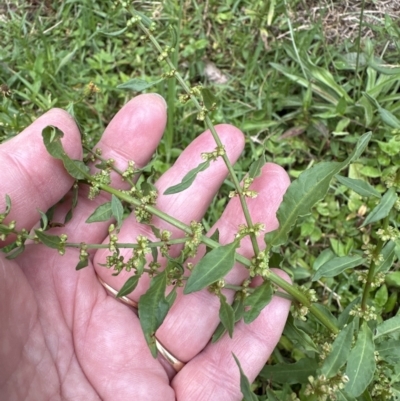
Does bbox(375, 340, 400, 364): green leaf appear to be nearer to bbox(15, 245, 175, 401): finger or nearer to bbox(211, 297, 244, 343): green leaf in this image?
bbox(211, 297, 244, 343): green leaf

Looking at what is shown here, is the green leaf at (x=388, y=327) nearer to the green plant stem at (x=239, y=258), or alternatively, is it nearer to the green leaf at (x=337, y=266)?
the green plant stem at (x=239, y=258)

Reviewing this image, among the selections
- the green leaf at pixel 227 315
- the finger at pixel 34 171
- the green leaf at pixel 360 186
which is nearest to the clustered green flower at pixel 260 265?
the green leaf at pixel 227 315

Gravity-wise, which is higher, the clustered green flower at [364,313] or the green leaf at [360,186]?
the green leaf at [360,186]

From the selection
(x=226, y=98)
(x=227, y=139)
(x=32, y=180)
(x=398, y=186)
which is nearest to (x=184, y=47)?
(x=226, y=98)

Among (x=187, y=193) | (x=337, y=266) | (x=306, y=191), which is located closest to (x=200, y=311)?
(x=187, y=193)

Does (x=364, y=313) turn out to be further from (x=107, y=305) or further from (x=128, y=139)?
(x=128, y=139)

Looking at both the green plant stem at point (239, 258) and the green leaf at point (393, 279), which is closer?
the green plant stem at point (239, 258)
